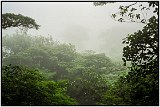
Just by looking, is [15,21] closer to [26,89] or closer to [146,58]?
[26,89]

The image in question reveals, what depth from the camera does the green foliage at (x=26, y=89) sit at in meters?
7.73

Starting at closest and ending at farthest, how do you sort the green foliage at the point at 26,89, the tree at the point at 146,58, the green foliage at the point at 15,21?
the tree at the point at 146,58 → the green foliage at the point at 15,21 → the green foliage at the point at 26,89

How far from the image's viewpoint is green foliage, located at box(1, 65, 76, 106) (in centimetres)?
773

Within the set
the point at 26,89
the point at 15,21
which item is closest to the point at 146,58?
the point at 15,21

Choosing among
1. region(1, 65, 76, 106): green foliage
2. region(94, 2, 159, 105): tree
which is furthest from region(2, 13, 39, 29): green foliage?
region(94, 2, 159, 105): tree

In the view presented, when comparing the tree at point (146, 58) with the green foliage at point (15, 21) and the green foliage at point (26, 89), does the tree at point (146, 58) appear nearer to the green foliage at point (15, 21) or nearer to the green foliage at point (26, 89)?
the green foliage at point (15, 21)

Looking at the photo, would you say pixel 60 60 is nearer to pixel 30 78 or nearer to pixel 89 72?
pixel 89 72

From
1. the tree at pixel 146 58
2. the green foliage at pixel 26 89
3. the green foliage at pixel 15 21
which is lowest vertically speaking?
the green foliage at pixel 26 89

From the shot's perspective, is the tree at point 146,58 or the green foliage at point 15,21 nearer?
the tree at point 146,58

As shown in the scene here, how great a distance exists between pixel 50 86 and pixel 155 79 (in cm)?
384

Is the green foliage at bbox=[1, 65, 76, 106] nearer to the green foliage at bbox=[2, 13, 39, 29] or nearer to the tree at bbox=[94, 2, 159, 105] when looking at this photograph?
the green foliage at bbox=[2, 13, 39, 29]

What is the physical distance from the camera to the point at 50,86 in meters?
8.90

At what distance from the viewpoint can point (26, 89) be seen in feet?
27.3

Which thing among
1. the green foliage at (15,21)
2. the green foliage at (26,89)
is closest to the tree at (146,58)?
the green foliage at (15,21)
